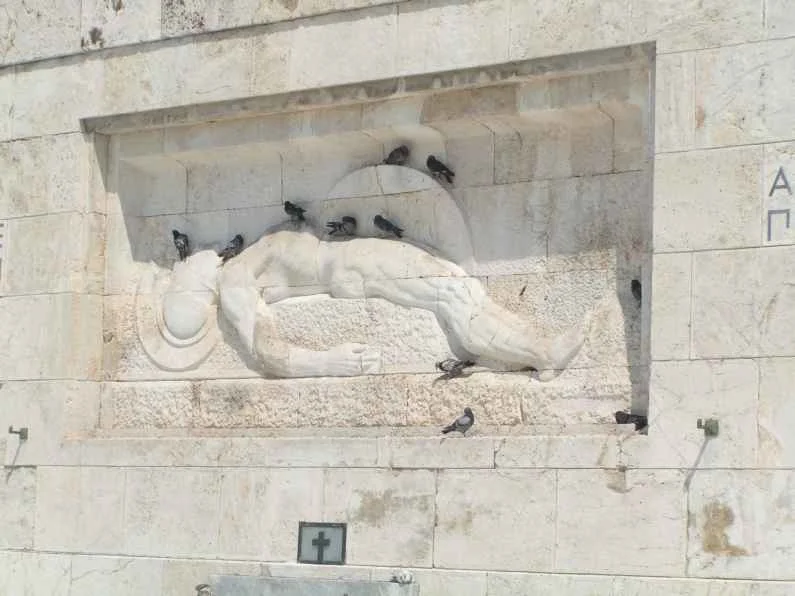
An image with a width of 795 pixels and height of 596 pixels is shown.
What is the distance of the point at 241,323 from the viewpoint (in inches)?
465

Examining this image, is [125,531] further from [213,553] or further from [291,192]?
[291,192]

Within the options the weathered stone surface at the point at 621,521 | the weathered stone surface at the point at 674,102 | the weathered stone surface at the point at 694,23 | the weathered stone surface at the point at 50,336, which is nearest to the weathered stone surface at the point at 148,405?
the weathered stone surface at the point at 50,336

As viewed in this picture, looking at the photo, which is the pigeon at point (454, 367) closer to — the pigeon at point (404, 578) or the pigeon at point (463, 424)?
the pigeon at point (463, 424)

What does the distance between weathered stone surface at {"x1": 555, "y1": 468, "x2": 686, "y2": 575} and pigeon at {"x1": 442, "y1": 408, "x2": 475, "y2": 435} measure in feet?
2.39

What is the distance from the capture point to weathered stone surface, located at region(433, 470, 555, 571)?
10.1 metres

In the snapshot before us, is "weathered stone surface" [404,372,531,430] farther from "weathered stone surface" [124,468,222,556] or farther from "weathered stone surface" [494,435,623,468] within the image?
"weathered stone surface" [124,468,222,556]

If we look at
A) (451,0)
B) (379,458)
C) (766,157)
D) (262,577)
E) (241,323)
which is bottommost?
(262,577)

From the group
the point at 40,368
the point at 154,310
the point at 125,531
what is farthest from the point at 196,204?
the point at 125,531

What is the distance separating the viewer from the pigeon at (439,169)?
11156 mm

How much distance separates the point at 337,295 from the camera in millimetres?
11523

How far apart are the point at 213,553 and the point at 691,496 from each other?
125 inches

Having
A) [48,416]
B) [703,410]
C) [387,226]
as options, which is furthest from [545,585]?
[48,416]

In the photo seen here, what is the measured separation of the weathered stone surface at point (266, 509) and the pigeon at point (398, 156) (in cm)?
200

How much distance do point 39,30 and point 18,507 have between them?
127 inches
